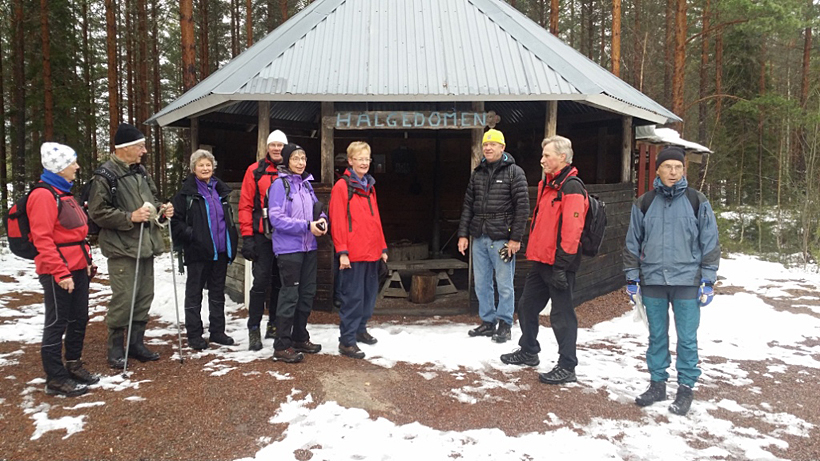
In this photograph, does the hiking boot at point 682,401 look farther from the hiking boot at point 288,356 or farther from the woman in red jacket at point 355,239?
the hiking boot at point 288,356

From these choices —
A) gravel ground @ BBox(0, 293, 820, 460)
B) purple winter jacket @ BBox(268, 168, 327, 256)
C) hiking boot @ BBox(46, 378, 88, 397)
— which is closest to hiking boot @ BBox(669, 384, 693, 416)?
gravel ground @ BBox(0, 293, 820, 460)

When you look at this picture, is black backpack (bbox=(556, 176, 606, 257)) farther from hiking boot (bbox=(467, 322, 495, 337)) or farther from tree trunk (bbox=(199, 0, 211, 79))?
tree trunk (bbox=(199, 0, 211, 79))

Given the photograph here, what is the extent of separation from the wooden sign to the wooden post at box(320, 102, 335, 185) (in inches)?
3.4

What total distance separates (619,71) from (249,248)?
1359 cm

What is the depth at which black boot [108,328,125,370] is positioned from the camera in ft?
14.6

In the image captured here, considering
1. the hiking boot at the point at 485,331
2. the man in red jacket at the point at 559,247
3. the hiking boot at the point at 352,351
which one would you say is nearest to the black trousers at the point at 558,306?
the man in red jacket at the point at 559,247

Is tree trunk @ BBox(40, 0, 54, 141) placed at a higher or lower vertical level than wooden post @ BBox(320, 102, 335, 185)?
higher

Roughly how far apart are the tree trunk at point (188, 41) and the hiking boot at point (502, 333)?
790 cm

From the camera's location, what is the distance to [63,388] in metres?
3.83

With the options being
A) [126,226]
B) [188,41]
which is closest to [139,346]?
[126,226]

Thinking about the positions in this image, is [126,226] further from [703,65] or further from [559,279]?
[703,65]

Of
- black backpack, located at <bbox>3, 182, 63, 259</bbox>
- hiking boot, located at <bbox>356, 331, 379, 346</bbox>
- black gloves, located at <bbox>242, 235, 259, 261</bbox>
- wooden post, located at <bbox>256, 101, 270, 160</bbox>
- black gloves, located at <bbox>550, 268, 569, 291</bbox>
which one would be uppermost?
wooden post, located at <bbox>256, 101, 270, 160</bbox>

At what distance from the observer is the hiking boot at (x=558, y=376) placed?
429 centimetres

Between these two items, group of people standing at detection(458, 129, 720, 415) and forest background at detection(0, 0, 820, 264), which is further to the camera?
forest background at detection(0, 0, 820, 264)
